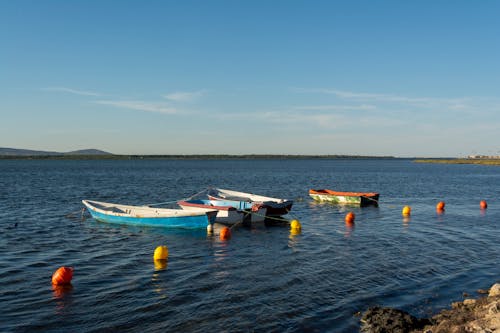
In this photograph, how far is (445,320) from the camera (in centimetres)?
1059

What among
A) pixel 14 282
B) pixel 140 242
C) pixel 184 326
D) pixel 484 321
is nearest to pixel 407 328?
pixel 484 321

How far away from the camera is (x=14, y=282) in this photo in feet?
50.5

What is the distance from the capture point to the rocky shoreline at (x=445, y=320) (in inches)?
375

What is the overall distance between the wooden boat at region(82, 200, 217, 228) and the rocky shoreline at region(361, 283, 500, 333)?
14.9 metres

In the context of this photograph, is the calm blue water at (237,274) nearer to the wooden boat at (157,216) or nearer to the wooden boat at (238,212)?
the wooden boat at (157,216)

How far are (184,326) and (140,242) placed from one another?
39.1ft

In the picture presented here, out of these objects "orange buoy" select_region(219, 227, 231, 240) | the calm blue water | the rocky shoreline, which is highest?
the rocky shoreline

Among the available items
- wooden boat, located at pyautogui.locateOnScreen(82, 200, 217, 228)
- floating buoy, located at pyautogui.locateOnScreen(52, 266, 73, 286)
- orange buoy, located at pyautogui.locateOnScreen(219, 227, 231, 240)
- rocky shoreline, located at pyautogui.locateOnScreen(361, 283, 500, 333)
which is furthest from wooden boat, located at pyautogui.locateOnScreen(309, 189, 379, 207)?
floating buoy, located at pyautogui.locateOnScreen(52, 266, 73, 286)

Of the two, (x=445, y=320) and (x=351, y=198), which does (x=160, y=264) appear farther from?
(x=351, y=198)

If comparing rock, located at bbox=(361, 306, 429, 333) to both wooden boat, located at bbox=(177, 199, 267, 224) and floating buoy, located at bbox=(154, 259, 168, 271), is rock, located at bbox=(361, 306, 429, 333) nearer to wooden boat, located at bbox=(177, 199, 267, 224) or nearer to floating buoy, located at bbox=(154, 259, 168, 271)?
floating buoy, located at bbox=(154, 259, 168, 271)

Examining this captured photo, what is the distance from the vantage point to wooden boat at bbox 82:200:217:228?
83.4 feet

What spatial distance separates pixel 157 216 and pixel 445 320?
19067mm

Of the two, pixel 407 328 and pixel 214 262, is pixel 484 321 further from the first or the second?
pixel 214 262

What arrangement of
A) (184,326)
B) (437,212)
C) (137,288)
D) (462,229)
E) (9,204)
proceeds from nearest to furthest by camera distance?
(184,326) < (137,288) < (462,229) < (437,212) < (9,204)
